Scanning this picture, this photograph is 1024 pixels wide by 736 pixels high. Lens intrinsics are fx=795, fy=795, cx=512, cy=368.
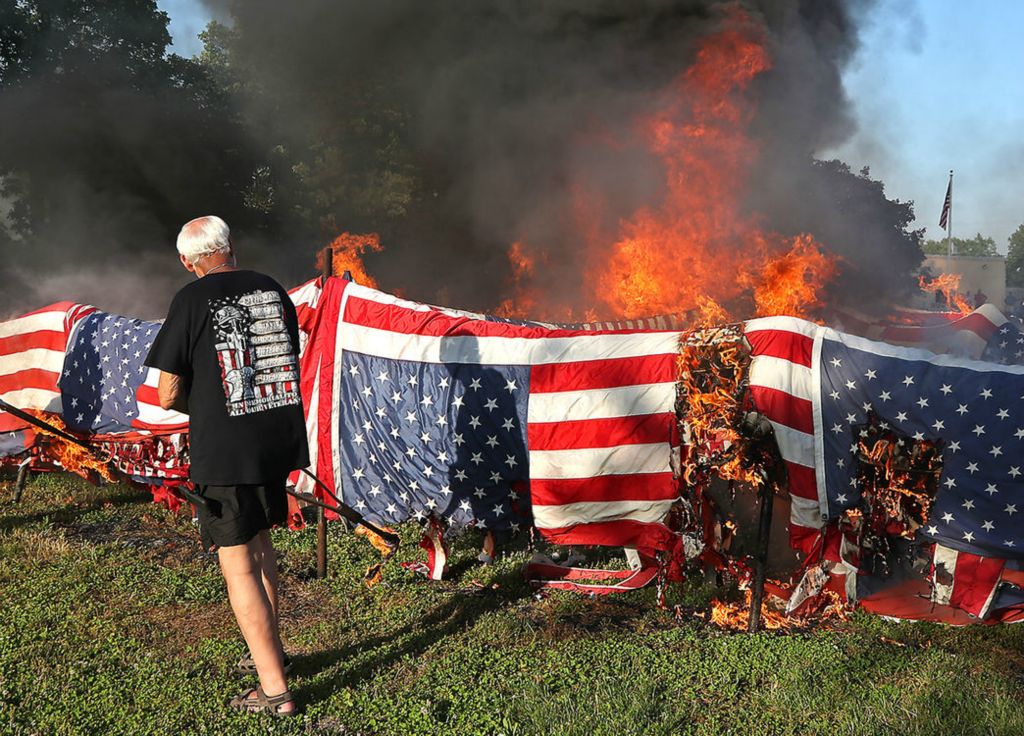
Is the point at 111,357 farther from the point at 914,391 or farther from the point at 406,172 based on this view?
the point at 406,172

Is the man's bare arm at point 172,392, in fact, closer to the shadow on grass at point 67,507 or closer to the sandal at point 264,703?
the sandal at point 264,703

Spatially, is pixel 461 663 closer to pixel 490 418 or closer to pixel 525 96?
pixel 490 418

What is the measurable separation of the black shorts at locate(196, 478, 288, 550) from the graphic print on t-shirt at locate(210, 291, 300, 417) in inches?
12.5

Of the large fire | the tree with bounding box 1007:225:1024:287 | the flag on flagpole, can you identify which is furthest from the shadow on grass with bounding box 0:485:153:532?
the tree with bounding box 1007:225:1024:287

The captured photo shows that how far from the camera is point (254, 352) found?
126 inches

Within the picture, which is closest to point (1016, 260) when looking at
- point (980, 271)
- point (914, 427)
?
point (980, 271)

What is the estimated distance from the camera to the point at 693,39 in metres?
14.1

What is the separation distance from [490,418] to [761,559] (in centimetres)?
170

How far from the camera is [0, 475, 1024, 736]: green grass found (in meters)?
3.15

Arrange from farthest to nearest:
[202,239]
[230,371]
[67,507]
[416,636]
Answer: [67,507] → [416,636] → [202,239] → [230,371]

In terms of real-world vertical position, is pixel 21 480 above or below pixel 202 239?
below

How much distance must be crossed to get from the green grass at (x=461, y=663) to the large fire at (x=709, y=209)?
9.91 metres

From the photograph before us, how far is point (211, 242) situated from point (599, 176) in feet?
44.1

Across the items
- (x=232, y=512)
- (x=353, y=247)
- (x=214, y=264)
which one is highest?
(x=353, y=247)
